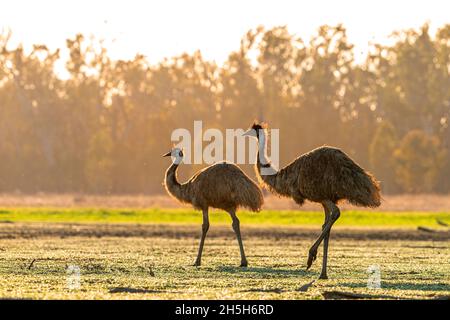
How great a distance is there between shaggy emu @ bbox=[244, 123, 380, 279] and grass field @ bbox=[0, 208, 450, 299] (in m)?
1.15

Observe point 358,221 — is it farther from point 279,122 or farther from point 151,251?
point 279,122

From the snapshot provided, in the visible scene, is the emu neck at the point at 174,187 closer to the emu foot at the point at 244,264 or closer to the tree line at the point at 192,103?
the emu foot at the point at 244,264

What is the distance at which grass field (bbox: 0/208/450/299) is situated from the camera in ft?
59.6

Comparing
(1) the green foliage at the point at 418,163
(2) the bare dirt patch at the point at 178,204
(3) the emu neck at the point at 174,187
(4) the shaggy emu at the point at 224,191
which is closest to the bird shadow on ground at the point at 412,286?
(4) the shaggy emu at the point at 224,191

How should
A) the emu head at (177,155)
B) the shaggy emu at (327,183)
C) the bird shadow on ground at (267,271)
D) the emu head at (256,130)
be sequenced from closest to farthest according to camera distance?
the shaggy emu at (327,183) < the bird shadow on ground at (267,271) < the emu head at (256,130) < the emu head at (177,155)

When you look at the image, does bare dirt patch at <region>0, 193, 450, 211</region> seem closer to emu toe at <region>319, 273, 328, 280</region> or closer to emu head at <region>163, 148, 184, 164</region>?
emu head at <region>163, 148, 184, 164</region>

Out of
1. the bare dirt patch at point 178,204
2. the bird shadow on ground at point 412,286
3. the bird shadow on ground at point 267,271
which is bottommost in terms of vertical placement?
the bird shadow on ground at point 412,286

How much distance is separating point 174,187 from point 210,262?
2.27 meters

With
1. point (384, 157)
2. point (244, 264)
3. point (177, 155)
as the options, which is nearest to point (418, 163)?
point (384, 157)

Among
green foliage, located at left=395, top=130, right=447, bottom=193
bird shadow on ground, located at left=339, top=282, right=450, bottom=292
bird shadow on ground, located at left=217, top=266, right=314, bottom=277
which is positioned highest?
green foliage, located at left=395, top=130, right=447, bottom=193

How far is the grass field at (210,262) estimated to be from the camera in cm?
1818

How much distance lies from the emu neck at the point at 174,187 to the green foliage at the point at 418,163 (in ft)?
227

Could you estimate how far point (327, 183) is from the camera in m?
22.3

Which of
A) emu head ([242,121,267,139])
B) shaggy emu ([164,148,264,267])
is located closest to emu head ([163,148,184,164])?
shaggy emu ([164,148,264,267])
